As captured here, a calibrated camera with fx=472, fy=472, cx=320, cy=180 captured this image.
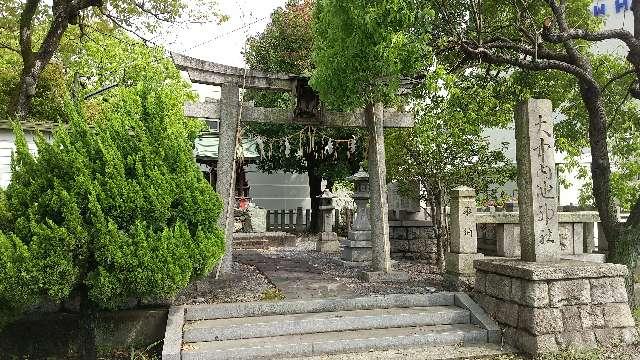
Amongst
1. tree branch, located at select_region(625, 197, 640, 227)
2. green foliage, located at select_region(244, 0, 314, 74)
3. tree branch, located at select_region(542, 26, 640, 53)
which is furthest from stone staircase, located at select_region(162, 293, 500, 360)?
green foliage, located at select_region(244, 0, 314, 74)

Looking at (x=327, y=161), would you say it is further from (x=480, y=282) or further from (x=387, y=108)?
(x=480, y=282)

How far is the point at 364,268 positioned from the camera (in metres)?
10.5

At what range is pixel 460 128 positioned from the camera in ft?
33.1

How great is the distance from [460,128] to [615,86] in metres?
3.45

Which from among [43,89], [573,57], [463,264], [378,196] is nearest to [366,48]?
[378,196]

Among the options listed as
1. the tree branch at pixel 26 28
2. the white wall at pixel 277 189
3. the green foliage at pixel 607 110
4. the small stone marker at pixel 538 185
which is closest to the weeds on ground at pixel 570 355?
the small stone marker at pixel 538 185

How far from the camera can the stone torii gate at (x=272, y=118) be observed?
8.89 metres

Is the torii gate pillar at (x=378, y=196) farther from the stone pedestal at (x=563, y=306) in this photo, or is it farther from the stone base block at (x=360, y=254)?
the stone pedestal at (x=563, y=306)

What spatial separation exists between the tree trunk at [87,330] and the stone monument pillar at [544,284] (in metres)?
5.53

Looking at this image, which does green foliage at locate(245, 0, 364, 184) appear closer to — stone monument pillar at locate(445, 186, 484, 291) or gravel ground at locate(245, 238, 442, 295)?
gravel ground at locate(245, 238, 442, 295)

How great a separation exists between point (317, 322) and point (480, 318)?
239cm

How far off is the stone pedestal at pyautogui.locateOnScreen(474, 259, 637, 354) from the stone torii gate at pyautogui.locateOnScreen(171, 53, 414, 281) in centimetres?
282

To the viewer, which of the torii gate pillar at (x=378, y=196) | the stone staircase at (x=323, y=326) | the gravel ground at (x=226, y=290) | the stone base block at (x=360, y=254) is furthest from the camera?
the stone base block at (x=360, y=254)

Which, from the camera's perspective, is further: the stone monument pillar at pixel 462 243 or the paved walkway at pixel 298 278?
the stone monument pillar at pixel 462 243
